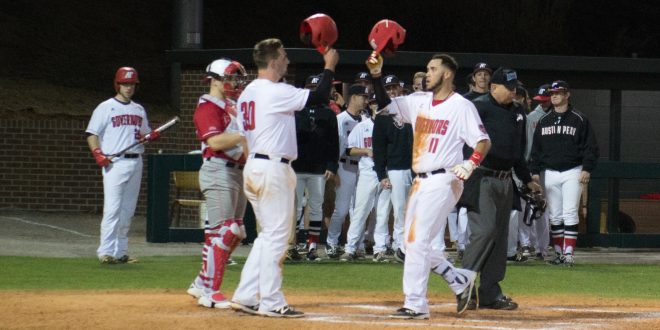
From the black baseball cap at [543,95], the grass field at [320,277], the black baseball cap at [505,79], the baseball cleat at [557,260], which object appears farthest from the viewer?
the black baseball cap at [543,95]

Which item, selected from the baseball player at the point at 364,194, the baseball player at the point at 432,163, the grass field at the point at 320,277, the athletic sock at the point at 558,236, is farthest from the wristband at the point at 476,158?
the athletic sock at the point at 558,236

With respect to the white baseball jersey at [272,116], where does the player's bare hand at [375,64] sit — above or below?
above

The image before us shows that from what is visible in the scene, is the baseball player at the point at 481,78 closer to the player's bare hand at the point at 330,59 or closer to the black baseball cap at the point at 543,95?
the black baseball cap at the point at 543,95

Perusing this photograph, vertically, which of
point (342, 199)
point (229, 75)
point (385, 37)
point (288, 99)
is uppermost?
point (385, 37)

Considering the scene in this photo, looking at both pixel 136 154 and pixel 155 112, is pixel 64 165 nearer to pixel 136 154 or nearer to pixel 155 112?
pixel 155 112

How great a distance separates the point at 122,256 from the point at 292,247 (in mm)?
1948

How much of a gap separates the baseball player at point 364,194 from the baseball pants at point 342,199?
0.14 metres

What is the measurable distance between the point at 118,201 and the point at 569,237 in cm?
519

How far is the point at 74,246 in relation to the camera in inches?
624

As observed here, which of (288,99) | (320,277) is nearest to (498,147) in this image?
(288,99)

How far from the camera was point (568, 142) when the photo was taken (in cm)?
1445

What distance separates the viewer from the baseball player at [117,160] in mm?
13453

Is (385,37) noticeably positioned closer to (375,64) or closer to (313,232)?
(375,64)

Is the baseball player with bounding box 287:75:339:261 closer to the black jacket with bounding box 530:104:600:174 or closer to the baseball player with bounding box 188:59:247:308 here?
the black jacket with bounding box 530:104:600:174
